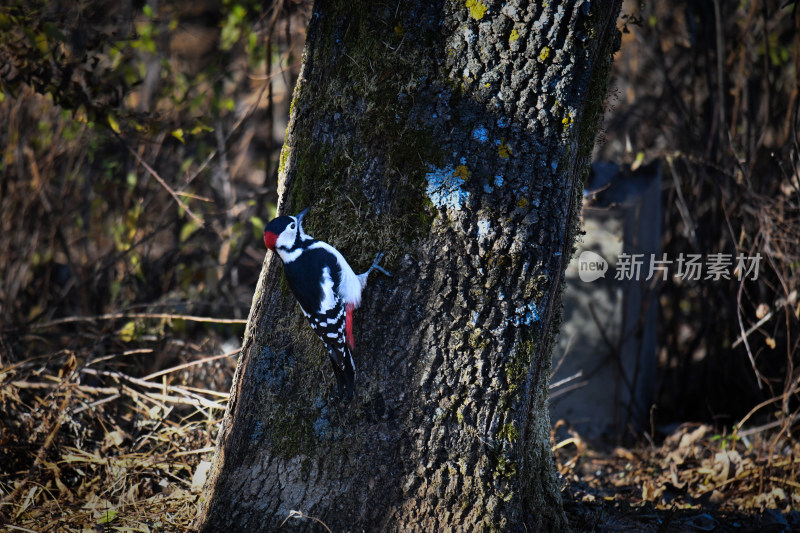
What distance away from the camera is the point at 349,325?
204 cm

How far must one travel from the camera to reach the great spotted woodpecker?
6.59ft

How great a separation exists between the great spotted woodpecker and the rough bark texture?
44 mm

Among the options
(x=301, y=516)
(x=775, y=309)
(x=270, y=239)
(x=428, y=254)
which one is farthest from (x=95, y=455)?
(x=775, y=309)

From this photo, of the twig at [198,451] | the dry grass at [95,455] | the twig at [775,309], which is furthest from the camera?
the twig at [775,309]

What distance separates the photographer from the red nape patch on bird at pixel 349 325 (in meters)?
2.03

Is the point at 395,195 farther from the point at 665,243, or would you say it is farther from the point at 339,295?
the point at 665,243

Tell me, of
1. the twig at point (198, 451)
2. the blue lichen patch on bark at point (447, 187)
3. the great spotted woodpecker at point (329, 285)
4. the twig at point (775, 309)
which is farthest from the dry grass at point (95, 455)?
the twig at point (775, 309)

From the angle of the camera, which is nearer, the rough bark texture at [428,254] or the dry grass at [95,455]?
the rough bark texture at [428,254]

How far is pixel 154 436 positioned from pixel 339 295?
139 cm

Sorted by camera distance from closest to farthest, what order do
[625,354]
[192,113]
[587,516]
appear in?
[587,516] → [625,354] → [192,113]

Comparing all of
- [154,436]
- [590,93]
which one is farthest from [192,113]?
[590,93]

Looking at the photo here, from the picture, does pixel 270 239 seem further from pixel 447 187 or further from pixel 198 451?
pixel 198 451

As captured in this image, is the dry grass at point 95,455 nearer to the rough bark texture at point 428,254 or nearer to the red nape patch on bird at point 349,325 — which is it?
the rough bark texture at point 428,254

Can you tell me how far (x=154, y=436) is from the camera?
9.29ft
